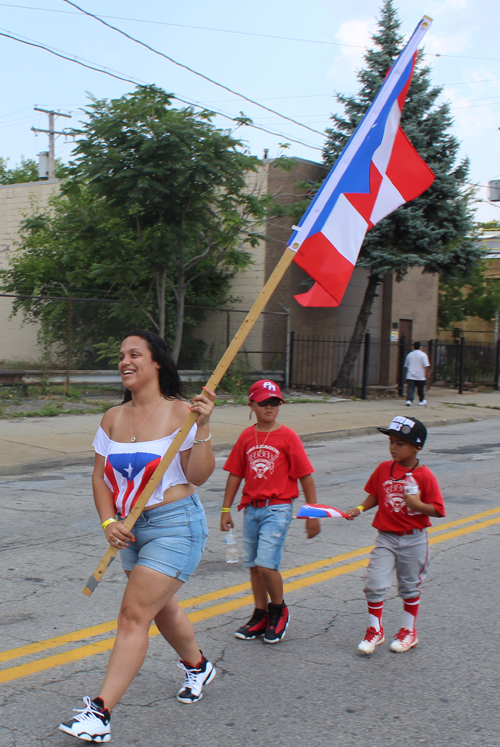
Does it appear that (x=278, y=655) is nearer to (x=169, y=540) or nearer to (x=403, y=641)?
(x=403, y=641)

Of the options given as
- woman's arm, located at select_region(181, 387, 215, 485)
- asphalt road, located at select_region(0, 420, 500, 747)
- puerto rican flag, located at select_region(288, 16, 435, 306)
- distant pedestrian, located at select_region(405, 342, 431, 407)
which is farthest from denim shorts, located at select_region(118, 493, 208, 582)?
distant pedestrian, located at select_region(405, 342, 431, 407)

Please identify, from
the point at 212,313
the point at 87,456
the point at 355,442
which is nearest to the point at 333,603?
the point at 87,456

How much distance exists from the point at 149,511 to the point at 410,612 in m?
1.76

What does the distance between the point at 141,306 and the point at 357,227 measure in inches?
556

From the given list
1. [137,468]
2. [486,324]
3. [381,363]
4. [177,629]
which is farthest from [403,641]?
[486,324]

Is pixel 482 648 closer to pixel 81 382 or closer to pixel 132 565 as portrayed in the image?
pixel 132 565

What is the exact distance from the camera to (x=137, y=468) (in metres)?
3.17

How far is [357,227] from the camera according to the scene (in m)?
4.06

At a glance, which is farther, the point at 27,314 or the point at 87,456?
the point at 27,314

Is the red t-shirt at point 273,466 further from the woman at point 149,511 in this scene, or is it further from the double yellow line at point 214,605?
the double yellow line at point 214,605

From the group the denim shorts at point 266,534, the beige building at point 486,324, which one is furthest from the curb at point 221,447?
the beige building at point 486,324

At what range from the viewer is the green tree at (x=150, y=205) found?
15.3 m

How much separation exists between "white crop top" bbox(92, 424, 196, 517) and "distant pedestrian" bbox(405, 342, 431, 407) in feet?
53.0

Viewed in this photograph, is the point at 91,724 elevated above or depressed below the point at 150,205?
below
